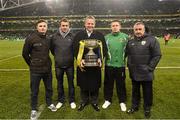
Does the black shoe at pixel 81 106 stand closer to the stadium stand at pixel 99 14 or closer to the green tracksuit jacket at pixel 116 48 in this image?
the green tracksuit jacket at pixel 116 48

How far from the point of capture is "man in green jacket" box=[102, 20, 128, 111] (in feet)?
25.0

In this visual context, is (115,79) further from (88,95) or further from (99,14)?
(99,14)

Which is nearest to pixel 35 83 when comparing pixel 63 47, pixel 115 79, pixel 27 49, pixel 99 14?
pixel 27 49

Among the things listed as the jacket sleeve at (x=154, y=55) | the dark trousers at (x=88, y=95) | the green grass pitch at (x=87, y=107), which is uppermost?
the jacket sleeve at (x=154, y=55)

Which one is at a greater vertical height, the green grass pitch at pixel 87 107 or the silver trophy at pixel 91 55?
the silver trophy at pixel 91 55

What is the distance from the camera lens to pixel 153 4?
70.2 m

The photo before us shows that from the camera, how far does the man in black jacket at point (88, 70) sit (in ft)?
24.7

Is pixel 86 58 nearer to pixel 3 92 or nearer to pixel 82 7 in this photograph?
pixel 3 92

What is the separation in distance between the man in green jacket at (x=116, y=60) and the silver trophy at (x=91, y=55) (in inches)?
15.4

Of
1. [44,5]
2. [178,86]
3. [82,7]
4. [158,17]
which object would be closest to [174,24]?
[158,17]

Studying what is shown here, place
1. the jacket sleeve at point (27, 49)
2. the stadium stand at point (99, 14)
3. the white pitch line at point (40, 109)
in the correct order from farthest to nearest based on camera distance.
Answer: the stadium stand at point (99, 14), the white pitch line at point (40, 109), the jacket sleeve at point (27, 49)

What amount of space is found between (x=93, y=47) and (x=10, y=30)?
198ft

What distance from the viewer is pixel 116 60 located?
7.72 meters

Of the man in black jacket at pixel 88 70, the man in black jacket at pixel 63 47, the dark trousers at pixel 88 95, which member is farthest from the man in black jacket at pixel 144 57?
the man in black jacket at pixel 63 47
